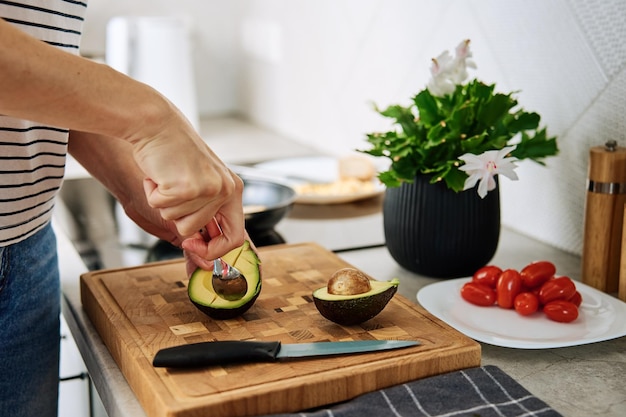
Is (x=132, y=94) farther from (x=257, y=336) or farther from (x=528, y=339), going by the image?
(x=528, y=339)

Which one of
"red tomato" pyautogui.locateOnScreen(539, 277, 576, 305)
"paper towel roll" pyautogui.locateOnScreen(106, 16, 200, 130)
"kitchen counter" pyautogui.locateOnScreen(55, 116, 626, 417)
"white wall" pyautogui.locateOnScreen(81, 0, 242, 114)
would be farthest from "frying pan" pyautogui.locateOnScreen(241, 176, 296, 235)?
"white wall" pyautogui.locateOnScreen(81, 0, 242, 114)

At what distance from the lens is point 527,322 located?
105 cm

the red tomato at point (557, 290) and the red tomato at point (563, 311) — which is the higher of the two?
the red tomato at point (557, 290)

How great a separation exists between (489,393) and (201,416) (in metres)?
0.29

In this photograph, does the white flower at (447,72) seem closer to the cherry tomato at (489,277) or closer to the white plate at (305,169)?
the cherry tomato at (489,277)

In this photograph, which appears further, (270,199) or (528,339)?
(270,199)

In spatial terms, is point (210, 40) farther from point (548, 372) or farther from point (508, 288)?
point (548, 372)

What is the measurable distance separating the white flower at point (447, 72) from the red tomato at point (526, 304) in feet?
1.04

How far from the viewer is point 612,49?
1.22m

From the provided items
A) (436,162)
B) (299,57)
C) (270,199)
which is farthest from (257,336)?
(299,57)

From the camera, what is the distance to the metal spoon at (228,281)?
0.96 meters

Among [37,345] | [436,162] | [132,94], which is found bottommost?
[37,345]

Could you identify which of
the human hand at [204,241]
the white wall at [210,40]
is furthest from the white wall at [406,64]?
the human hand at [204,241]

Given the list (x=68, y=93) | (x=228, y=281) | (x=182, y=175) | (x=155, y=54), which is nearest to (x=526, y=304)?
(x=228, y=281)
